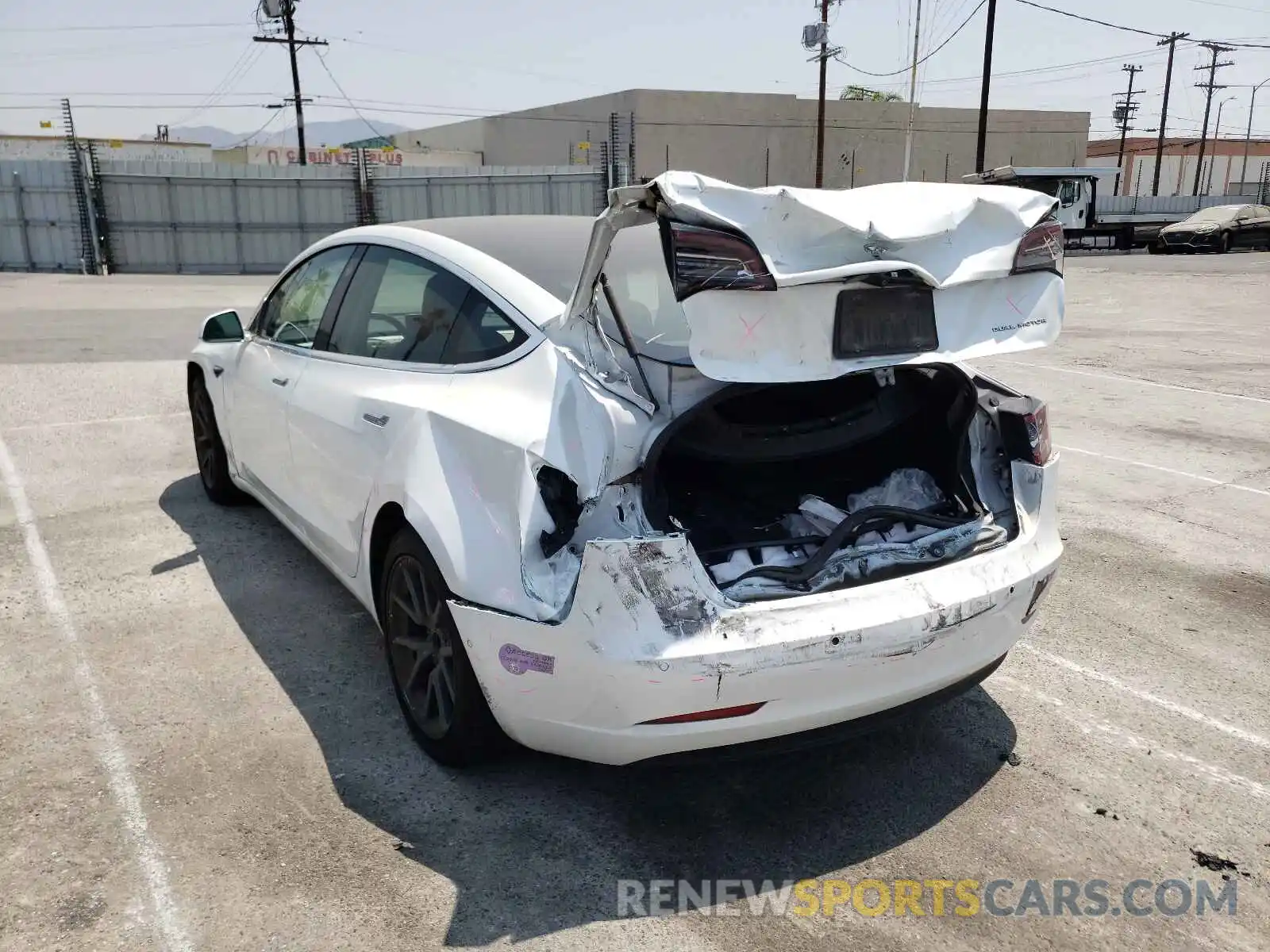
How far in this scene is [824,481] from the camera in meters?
3.43

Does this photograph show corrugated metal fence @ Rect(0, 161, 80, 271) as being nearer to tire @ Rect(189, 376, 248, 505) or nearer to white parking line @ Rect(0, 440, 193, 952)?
tire @ Rect(189, 376, 248, 505)

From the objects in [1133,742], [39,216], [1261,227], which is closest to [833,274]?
[1133,742]

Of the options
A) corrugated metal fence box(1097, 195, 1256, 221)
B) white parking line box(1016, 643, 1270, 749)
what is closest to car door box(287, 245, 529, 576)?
white parking line box(1016, 643, 1270, 749)

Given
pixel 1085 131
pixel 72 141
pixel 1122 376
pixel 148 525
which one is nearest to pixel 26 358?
pixel 148 525

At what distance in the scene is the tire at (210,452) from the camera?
561 centimetres

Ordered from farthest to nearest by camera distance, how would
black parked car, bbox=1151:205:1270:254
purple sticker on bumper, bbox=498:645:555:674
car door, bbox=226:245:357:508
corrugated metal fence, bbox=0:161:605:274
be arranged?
black parked car, bbox=1151:205:1270:254 → corrugated metal fence, bbox=0:161:605:274 → car door, bbox=226:245:357:508 → purple sticker on bumper, bbox=498:645:555:674

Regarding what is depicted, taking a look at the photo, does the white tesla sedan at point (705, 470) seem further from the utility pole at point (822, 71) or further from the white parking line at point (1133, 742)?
the utility pole at point (822, 71)

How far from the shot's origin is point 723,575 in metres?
2.83

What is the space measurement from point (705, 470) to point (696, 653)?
891mm

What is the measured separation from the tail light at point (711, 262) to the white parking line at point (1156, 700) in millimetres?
2274

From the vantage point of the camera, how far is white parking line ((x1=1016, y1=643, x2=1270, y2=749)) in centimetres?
346

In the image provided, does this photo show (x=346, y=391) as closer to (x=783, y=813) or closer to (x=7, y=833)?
(x=7, y=833)

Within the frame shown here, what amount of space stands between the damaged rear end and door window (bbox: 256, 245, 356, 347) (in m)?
1.76

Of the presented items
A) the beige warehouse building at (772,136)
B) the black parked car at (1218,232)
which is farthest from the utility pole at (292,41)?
the black parked car at (1218,232)
